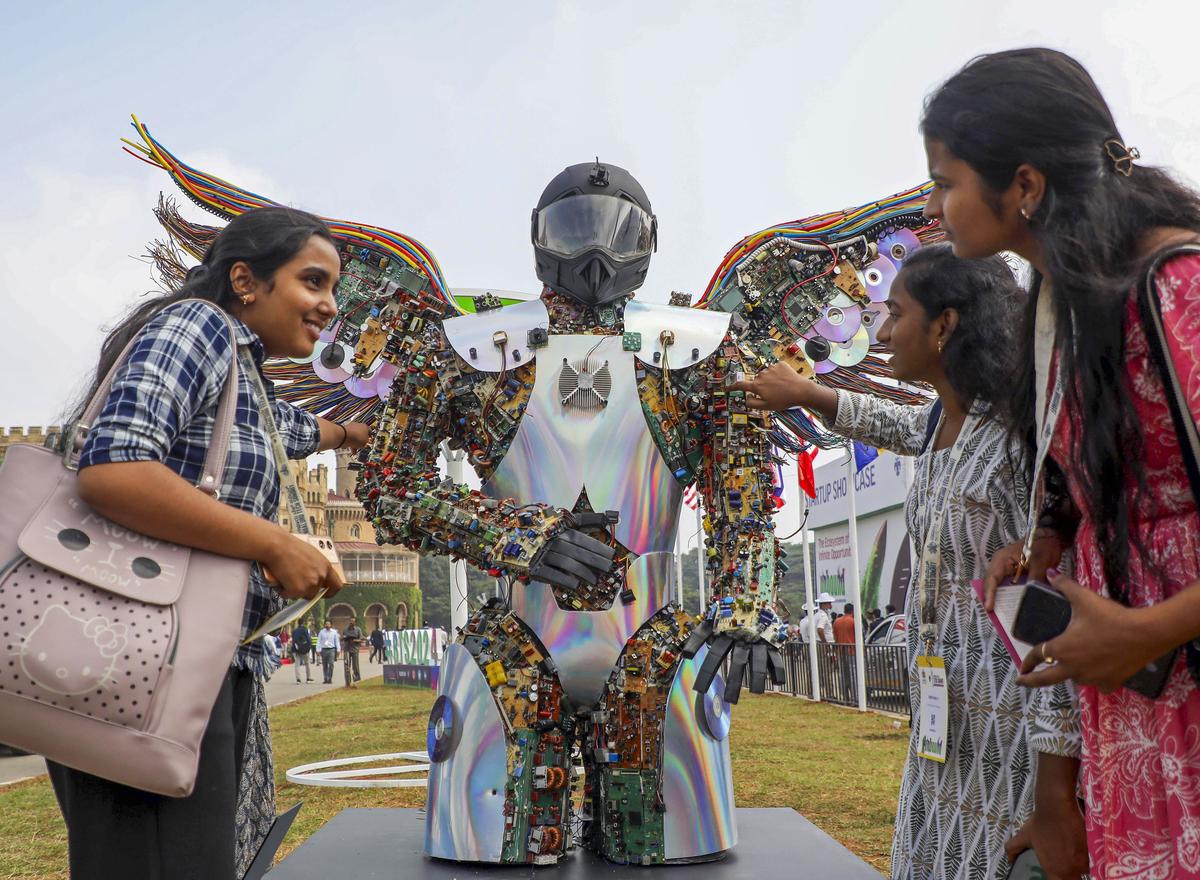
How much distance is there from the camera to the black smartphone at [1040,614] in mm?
1318

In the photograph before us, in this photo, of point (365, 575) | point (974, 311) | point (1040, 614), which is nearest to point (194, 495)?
point (1040, 614)

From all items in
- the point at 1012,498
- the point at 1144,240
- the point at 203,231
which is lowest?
the point at 1012,498

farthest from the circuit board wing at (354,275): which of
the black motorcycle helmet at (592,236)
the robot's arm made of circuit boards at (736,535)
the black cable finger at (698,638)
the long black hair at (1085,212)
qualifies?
the long black hair at (1085,212)

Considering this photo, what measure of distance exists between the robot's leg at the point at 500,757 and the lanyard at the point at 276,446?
133cm

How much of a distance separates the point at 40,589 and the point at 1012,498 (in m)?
1.62

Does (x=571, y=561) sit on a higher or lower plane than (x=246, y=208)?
lower

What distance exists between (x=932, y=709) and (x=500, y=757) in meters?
1.42

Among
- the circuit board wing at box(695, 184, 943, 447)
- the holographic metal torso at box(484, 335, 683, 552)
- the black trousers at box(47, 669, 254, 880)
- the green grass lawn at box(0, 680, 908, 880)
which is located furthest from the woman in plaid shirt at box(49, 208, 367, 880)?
the green grass lawn at box(0, 680, 908, 880)

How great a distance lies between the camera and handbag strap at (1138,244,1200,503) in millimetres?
1171

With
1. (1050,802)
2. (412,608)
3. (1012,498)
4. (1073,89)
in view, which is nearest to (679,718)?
(1012,498)

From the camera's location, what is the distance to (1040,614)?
53.0 inches

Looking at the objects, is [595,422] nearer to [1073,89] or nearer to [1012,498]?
[1012,498]

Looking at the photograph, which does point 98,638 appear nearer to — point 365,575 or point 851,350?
point 851,350

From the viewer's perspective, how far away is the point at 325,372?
146 inches
